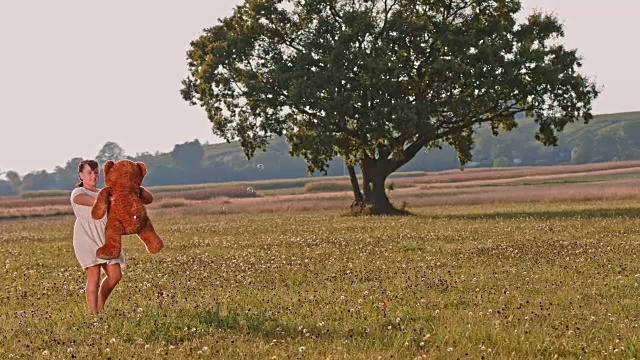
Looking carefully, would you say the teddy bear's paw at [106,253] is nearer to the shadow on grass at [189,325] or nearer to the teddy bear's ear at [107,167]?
the shadow on grass at [189,325]

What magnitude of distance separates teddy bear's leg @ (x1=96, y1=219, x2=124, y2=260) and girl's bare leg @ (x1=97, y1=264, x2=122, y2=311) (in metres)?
0.29

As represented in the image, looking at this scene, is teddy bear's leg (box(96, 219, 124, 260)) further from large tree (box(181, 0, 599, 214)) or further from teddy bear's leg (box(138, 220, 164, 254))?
large tree (box(181, 0, 599, 214))

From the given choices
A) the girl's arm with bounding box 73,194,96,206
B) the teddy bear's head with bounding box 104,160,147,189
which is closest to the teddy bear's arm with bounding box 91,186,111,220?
the girl's arm with bounding box 73,194,96,206

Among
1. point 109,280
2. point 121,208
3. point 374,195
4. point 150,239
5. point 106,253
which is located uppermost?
point 121,208

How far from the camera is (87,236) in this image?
446 inches

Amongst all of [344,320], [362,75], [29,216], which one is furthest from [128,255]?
[29,216]

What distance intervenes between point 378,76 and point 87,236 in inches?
1213

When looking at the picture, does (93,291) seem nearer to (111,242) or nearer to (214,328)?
(111,242)

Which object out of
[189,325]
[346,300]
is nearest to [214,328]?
[189,325]

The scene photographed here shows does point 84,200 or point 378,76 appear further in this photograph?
point 378,76

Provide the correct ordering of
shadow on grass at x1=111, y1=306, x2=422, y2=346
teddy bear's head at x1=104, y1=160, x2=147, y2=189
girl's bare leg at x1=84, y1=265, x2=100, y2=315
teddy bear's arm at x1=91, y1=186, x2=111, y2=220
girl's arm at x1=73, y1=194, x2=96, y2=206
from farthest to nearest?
1. girl's bare leg at x1=84, y1=265, x2=100, y2=315
2. teddy bear's head at x1=104, y1=160, x2=147, y2=189
3. girl's arm at x1=73, y1=194, x2=96, y2=206
4. teddy bear's arm at x1=91, y1=186, x2=111, y2=220
5. shadow on grass at x1=111, y1=306, x2=422, y2=346

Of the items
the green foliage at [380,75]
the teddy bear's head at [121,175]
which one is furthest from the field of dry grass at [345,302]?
the green foliage at [380,75]

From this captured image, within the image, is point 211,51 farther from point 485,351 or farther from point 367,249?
point 485,351

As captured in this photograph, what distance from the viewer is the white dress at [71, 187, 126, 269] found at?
11273mm
